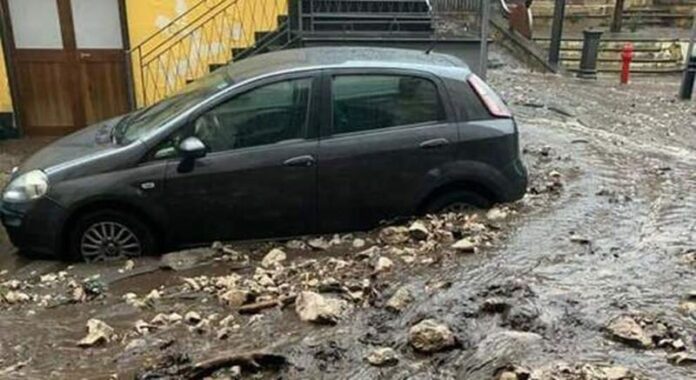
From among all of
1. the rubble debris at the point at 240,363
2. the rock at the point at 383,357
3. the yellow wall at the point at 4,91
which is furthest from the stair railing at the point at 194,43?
the rock at the point at 383,357

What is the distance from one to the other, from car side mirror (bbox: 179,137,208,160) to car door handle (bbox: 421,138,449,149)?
70.4 inches

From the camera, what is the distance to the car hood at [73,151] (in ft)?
18.1

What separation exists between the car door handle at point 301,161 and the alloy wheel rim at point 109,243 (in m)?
1.38

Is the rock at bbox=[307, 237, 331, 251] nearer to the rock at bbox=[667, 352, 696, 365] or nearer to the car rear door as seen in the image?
the car rear door

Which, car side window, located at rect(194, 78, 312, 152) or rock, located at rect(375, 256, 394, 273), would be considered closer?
rock, located at rect(375, 256, 394, 273)

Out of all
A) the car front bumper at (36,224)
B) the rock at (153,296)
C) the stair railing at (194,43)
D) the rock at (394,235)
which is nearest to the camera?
the rock at (153,296)

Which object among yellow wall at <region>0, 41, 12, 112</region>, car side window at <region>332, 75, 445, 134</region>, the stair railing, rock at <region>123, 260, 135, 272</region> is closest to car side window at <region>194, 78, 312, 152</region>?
car side window at <region>332, 75, 445, 134</region>

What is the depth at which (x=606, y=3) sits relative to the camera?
27.1 m

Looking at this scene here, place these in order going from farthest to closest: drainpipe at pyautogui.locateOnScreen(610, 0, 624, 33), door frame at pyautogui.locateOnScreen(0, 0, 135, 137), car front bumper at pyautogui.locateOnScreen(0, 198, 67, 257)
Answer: drainpipe at pyautogui.locateOnScreen(610, 0, 624, 33)
door frame at pyautogui.locateOnScreen(0, 0, 135, 137)
car front bumper at pyautogui.locateOnScreen(0, 198, 67, 257)

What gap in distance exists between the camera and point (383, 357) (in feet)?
12.2

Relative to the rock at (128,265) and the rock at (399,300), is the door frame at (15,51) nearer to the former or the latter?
the rock at (128,265)

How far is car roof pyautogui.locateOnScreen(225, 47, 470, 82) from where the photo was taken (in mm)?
5723

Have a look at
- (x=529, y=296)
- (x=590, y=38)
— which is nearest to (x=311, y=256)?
(x=529, y=296)

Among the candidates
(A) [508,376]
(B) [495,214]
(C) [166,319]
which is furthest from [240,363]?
(B) [495,214]
